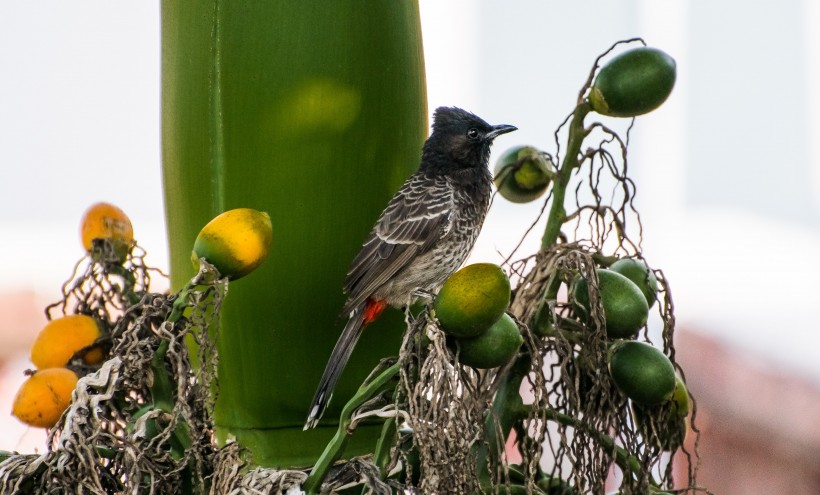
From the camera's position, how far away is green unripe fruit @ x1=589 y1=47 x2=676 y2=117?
1.08 metres

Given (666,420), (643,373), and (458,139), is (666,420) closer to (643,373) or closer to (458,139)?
(643,373)

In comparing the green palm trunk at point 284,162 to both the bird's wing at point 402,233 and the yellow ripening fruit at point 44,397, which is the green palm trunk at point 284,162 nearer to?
the bird's wing at point 402,233

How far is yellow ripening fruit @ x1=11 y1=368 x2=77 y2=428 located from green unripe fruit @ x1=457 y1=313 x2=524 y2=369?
458 millimetres

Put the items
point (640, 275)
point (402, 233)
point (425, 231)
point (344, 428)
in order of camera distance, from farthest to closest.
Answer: point (425, 231)
point (402, 233)
point (640, 275)
point (344, 428)

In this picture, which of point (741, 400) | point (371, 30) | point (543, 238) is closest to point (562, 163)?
point (543, 238)

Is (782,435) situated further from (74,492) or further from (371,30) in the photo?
(74,492)

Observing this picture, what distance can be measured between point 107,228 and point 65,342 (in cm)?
15

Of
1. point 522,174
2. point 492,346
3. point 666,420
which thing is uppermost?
point 522,174

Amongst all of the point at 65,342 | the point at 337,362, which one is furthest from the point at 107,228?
the point at 337,362

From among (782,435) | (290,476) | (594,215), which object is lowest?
(782,435)

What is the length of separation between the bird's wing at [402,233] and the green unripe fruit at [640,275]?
31cm

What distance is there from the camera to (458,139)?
5.03 feet

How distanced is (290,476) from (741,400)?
6.60 ft

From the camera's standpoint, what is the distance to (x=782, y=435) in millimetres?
2639
